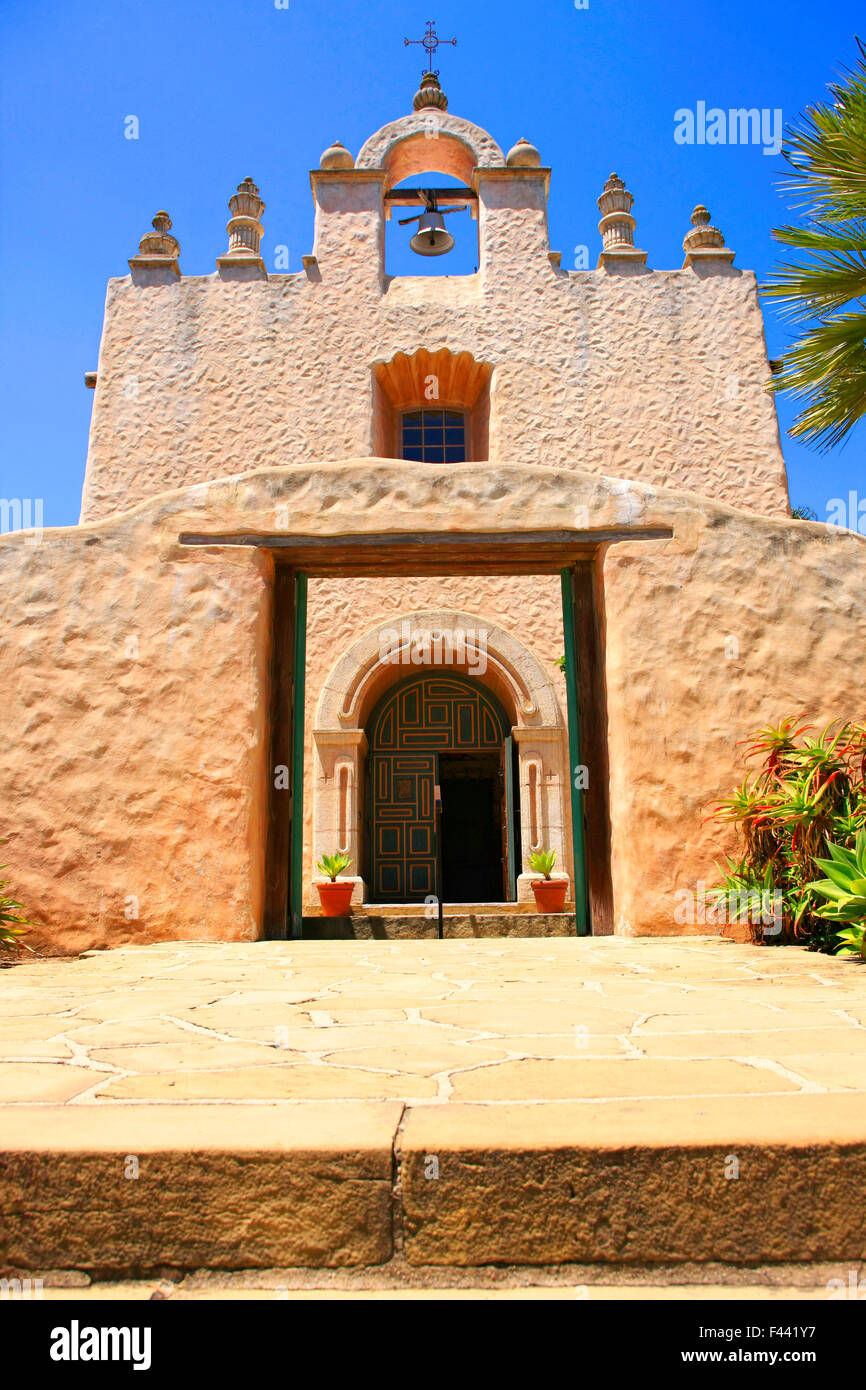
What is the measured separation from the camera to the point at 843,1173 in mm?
1348

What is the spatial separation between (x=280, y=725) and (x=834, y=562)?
3.71 m

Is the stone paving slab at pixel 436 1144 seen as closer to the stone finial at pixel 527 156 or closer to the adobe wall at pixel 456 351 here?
the adobe wall at pixel 456 351

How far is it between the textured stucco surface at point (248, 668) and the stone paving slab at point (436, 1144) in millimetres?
3317

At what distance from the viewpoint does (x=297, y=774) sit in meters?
6.18

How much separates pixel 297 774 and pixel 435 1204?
493 centimetres

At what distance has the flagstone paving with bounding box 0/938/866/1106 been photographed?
1.74 m

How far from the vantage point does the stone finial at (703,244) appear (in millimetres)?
11648

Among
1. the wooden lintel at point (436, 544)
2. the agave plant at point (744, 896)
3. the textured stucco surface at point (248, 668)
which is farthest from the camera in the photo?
the wooden lintel at point (436, 544)

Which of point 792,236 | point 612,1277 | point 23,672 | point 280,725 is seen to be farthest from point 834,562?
point 612,1277

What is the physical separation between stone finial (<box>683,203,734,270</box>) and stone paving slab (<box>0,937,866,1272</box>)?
11414 mm

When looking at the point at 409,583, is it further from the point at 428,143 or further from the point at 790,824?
the point at 790,824

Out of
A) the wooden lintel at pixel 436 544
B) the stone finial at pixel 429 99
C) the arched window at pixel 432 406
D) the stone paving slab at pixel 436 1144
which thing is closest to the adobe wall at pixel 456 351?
the arched window at pixel 432 406

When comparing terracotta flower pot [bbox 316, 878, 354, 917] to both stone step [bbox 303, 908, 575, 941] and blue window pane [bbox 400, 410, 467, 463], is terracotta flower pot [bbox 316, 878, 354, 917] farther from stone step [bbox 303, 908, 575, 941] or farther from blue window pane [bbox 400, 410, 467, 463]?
blue window pane [bbox 400, 410, 467, 463]

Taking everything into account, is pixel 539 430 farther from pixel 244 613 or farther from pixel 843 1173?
pixel 843 1173
